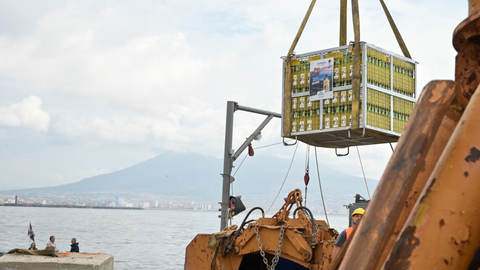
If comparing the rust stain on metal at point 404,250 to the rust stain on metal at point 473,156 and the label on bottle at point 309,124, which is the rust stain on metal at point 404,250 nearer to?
the rust stain on metal at point 473,156

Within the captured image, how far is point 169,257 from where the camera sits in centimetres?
5616

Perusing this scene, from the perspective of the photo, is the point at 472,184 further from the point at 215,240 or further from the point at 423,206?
the point at 215,240

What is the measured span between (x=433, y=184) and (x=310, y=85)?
931cm

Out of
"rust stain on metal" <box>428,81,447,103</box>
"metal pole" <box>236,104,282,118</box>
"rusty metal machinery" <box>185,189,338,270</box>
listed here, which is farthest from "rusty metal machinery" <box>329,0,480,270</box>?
"metal pole" <box>236,104,282,118</box>

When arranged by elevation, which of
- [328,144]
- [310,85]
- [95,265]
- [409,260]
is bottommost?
[95,265]

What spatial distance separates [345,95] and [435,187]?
8857mm

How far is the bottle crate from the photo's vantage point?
10.3m

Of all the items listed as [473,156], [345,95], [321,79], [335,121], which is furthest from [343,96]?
[473,156]

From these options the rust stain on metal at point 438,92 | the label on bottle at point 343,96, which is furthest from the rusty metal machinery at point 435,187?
the label on bottle at point 343,96

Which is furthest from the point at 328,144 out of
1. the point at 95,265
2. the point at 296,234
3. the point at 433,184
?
the point at 433,184

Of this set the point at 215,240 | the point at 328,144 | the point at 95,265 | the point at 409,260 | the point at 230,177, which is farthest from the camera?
the point at 230,177

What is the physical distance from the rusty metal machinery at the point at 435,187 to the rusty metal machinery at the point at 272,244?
684 cm

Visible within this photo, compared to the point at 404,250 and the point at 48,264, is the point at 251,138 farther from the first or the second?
the point at 404,250

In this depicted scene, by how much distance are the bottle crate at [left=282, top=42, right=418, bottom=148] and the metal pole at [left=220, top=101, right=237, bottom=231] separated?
5.89 metres
